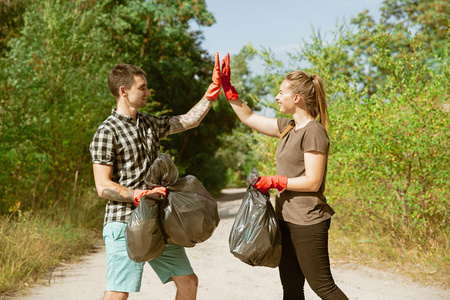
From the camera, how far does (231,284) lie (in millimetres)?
5387

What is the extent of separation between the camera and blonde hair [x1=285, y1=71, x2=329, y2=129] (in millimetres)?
2969

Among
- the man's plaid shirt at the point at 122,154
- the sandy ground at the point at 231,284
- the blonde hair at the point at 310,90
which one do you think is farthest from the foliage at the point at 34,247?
the blonde hair at the point at 310,90

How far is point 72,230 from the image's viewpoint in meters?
7.49

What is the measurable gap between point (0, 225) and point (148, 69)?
32.3 ft

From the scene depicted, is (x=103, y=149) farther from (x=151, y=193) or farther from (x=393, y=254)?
(x=393, y=254)

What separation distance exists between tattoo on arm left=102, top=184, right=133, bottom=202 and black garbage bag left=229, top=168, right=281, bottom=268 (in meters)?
0.68

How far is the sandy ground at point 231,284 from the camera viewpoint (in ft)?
15.9

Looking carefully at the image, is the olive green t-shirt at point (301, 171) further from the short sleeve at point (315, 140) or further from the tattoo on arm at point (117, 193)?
the tattoo on arm at point (117, 193)

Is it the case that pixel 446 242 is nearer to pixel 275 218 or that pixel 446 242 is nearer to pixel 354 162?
pixel 354 162

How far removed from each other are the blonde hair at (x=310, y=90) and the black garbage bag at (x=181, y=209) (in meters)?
0.89

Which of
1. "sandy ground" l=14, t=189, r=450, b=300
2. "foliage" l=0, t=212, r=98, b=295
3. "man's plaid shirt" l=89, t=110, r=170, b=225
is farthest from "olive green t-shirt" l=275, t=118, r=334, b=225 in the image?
"foliage" l=0, t=212, r=98, b=295

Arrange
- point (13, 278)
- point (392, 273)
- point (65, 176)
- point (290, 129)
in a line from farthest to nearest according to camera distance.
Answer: point (65, 176) < point (392, 273) < point (13, 278) < point (290, 129)

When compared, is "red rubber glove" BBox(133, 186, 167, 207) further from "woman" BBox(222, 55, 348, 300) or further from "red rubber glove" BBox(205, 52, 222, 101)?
"red rubber glove" BBox(205, 52, 222, 101)

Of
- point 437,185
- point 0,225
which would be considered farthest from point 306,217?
point 0,225
